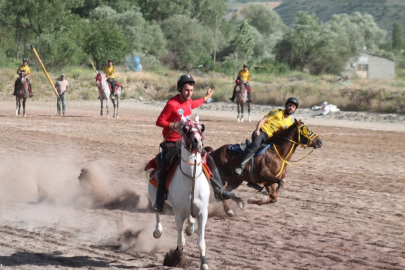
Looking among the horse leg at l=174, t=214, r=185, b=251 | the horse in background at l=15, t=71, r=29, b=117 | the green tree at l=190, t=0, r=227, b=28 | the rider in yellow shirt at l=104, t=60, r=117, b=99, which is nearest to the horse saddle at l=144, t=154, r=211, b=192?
the horse leg at l=174, t=214, r=185, b=251

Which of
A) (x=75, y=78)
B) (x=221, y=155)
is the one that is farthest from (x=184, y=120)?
(x=75, y=78)

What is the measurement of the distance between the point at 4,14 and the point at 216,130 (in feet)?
188

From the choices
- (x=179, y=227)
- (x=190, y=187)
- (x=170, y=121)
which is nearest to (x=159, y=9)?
(x=170, y=121)

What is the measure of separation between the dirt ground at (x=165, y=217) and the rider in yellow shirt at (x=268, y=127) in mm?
1033

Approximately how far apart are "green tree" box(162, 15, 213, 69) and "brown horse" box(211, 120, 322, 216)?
261ft

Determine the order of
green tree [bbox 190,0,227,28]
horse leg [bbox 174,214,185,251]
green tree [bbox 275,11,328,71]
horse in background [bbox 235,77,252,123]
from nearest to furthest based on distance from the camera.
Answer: horse leg [bbox 174,214,185,251] < horse in background [bbox 235,77,252,123] < green tree [bbox 275,11,328,71] < green tree [bbox 190,0,227,28]

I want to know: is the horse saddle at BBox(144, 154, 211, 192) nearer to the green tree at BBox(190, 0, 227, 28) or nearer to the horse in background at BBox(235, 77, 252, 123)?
the horse in background at BBox(235, 77, 252, 123)

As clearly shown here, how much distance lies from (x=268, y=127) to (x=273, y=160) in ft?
2.21

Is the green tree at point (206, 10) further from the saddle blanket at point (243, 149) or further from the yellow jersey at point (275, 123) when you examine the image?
the saddle blanket at point (243, 149)

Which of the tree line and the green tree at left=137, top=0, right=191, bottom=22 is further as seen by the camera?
the green tree at left=137, top=0, right=191, bottom=22

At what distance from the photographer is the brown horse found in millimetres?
11539

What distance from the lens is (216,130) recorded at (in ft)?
86.7

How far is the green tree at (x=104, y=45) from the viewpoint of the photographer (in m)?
74.1

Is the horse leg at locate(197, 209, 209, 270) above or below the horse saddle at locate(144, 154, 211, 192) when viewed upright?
below
